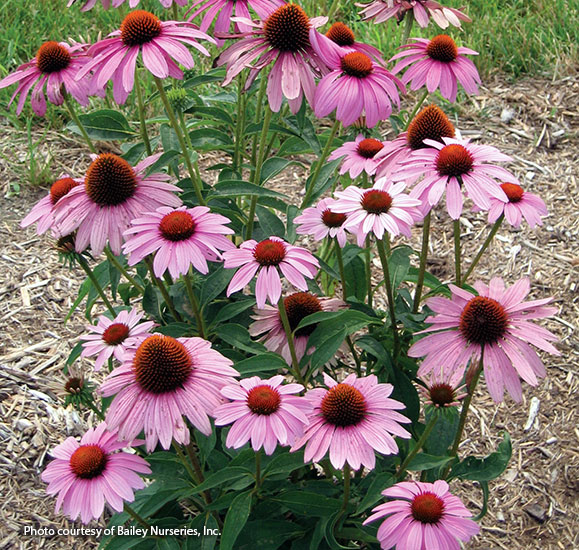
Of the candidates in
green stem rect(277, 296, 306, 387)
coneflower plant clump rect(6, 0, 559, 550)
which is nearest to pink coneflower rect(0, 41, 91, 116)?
coneflower plant clump rect(6, 0, 559, 550)

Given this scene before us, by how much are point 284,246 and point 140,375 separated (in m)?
0.43

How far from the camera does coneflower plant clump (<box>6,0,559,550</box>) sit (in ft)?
4.50

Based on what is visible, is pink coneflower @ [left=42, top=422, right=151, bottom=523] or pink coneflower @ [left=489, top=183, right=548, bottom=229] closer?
pink coneflower @ [left=42, top=422, right=151, bottom=523]

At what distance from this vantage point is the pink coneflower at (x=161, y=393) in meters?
1.33

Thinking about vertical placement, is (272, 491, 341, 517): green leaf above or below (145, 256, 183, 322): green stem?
below

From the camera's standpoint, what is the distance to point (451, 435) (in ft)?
5.78

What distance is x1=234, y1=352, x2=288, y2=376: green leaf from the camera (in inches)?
64.5

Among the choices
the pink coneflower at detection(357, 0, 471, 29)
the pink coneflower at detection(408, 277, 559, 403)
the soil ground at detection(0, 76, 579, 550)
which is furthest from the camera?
the soil ground at detection(0, 76, 579, 550)

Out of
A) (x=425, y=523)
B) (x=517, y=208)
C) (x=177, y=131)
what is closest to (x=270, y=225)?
(x=177, y=131)

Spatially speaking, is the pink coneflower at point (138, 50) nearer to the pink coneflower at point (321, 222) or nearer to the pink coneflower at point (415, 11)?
the pink coneflower at point (321, 222)

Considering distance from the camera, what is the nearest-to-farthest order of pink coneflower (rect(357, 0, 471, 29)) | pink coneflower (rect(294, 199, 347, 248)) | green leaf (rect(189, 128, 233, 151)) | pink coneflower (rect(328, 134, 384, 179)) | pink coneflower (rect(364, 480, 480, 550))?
pink coneflower (rect(364, 480, 480, 550))
pink coneflower (rect(294, 199, 347, 248))
pink coneflower (rect(328, 134, 384, 179))
pink coneflower (rect(357, 0, 471, 29))
green leaf (rect(189, 128, 233, 151))

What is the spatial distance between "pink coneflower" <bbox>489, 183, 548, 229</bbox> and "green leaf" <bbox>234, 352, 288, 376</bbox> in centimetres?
61

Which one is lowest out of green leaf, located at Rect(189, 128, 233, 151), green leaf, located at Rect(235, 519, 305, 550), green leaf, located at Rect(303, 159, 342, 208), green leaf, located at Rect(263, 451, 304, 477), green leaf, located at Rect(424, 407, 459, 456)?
green leaf, located at Rect(235, 519, 305, 550)

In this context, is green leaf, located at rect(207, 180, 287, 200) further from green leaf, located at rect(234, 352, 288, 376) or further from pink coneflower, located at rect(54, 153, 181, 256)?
green leaf, located at rect(234, 352, 288, 376)
